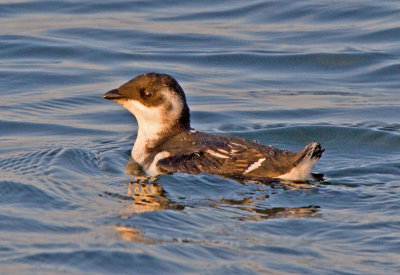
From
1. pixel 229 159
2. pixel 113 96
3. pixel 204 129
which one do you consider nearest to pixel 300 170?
pixel 229 159

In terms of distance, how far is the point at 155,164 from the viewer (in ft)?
27.9

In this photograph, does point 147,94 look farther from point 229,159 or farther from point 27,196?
point 27,196

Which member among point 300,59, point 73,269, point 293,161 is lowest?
point 73,269

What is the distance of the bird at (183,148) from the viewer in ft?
26.4

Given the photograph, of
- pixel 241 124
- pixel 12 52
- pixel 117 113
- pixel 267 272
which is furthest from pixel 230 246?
pixel 12 52

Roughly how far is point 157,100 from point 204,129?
182cm

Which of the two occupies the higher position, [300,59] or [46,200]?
[300,59]

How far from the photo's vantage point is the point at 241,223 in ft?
22.7

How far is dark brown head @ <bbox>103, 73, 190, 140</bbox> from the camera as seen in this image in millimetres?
8969

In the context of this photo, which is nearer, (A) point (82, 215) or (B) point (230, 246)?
(B) point (230, 246)

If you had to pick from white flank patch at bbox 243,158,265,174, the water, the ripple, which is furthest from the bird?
the ripple

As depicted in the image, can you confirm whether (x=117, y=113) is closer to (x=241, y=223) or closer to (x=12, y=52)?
(x=12, y=52)

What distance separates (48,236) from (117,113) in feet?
16.5

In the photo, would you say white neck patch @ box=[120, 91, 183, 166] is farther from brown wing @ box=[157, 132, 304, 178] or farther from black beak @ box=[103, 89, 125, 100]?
brown wing @ box=[157, 132, 304, 178]
